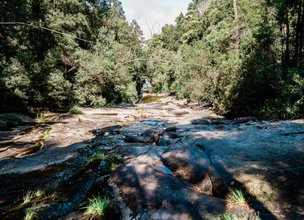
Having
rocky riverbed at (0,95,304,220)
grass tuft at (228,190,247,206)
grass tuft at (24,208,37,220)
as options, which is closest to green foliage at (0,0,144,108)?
rocky riverbed at (0,95,304,220)

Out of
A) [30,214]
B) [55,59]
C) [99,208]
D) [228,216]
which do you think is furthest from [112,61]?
[228,216]

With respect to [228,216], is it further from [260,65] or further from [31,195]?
[260,65]

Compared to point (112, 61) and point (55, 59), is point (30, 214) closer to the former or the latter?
point (55, 59)

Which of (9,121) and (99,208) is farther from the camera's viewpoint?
(9,121)

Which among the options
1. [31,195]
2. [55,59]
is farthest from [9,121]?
[31,195]

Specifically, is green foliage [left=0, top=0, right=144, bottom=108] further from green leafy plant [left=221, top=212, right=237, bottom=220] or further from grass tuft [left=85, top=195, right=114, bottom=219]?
green leafy plant [left=221, top=212, right=237, bottom=220]

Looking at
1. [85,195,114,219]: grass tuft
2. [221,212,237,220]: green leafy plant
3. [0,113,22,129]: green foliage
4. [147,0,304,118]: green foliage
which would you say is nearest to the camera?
[221,212,237,220]: green leafy plant

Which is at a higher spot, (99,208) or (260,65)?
(260,65)

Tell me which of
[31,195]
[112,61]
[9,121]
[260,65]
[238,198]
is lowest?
[31,195]

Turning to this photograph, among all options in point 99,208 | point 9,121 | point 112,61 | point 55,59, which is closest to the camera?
point 99,208

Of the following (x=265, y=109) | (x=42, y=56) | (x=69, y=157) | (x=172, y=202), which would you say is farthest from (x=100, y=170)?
(x=42, y=56)

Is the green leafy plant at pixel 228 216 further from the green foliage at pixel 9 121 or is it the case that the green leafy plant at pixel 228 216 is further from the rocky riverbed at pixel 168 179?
the green foliage at pixel 9 121

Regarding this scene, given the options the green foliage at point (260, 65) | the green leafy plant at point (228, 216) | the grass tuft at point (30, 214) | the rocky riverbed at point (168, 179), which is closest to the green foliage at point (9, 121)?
the rocky riverbed at point (168, 179)

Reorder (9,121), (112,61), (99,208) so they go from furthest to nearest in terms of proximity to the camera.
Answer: (112,61) → (9,121) → (99,208)
